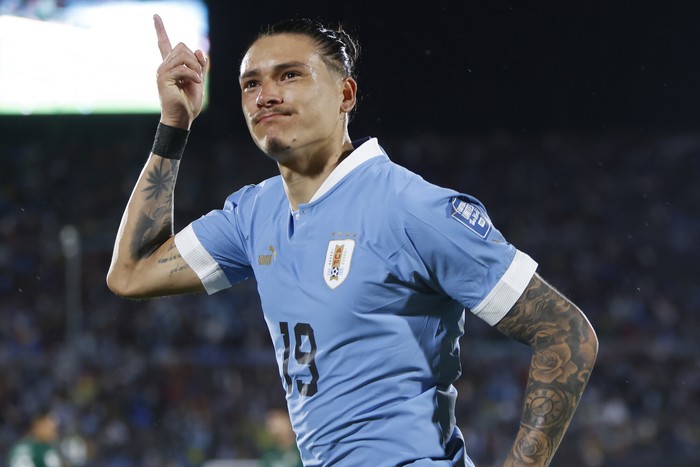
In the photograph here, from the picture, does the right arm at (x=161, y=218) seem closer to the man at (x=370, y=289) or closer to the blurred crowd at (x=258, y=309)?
the man at (x=370, y=289)

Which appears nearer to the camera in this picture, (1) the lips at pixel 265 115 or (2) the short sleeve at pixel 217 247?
(1) the lips at pixel 265 115

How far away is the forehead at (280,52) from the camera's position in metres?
2.31

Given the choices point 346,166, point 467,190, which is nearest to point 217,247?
point 346,166

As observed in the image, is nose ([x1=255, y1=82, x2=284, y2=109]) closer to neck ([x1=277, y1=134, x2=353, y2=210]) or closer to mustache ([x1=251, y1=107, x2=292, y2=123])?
mustache ([x1=251, y1=107, x2=292, y2=123])

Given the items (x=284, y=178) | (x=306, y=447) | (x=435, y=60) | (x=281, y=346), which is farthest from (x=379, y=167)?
(x=435, y=60)

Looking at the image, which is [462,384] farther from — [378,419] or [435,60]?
[378,419]

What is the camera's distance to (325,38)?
2396 millimetres

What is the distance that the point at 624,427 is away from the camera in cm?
1460

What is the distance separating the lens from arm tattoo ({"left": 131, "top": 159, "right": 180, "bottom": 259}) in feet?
8.61

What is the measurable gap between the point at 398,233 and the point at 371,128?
2255 cm

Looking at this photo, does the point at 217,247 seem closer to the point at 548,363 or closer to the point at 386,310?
the point at 386,310

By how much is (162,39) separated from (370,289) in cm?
115

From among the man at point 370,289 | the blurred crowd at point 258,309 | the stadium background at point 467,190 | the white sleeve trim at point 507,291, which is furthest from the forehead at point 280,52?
the blurred crowd at point 258,309

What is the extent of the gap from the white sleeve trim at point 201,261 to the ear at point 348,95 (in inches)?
20.4
